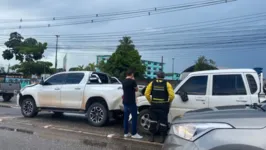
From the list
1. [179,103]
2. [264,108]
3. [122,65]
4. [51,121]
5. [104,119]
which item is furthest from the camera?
[122,65]

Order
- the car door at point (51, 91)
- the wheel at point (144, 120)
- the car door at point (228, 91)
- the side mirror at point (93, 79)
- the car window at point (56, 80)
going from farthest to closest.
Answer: the car window at point (56, 80), the car door at point (51, 91), the side mirror at point (93, 79), the wheel at point (144, 120), the car door at point (228, 91)

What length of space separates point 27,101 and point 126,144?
540 centimetres

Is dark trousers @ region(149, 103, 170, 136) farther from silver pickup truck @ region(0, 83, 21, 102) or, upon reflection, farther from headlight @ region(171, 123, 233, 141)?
silver pickup truck @ region(0, 83, 21, 102)

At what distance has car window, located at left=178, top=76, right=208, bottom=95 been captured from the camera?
7586 millimetres

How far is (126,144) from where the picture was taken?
7125 millimetres

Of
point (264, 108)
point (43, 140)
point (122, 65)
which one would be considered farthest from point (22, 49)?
point (264, 108)

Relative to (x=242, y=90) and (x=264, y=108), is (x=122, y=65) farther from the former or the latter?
(x=264, y=108)

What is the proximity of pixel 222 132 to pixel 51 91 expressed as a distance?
8357 mm

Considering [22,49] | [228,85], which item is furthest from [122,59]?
[228,85]

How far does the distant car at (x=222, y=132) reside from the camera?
110 inches

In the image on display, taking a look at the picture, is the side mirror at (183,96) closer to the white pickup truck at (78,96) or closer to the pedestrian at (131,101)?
the pedestrian at (131,101)

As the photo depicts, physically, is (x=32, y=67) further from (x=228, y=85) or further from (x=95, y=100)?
(x=228, y=85)

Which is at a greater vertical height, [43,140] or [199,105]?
[199,105]

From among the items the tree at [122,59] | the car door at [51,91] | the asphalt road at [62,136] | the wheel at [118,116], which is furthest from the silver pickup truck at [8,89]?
the tree at [122,59]
